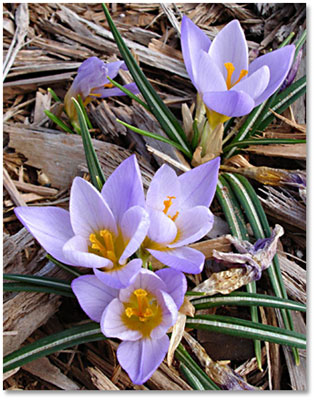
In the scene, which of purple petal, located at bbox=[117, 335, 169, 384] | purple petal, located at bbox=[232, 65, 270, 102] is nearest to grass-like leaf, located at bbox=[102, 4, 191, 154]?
purple petal, located at bbox=[232, 65, 270, 102]

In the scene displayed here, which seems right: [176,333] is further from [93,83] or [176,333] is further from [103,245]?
[93,83]

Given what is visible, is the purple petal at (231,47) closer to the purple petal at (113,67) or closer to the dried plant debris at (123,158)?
the dried plant debris at (123,158)

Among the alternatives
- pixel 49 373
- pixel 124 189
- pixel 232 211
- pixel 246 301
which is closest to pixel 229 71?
pixel 232 211

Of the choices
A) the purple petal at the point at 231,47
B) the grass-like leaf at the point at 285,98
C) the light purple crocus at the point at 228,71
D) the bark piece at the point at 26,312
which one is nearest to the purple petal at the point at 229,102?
the light purple crocus at the point at 228,71

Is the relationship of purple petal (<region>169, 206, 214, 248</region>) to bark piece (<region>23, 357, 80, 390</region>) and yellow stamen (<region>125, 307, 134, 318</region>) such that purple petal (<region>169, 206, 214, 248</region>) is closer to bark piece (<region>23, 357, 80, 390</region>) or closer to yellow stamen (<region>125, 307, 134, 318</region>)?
yellow stamen (<region>125, 307, 134, 318</region>)

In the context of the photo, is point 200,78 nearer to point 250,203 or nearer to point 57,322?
point 250,203

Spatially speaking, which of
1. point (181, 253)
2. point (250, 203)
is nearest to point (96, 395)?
point (181, 253)
